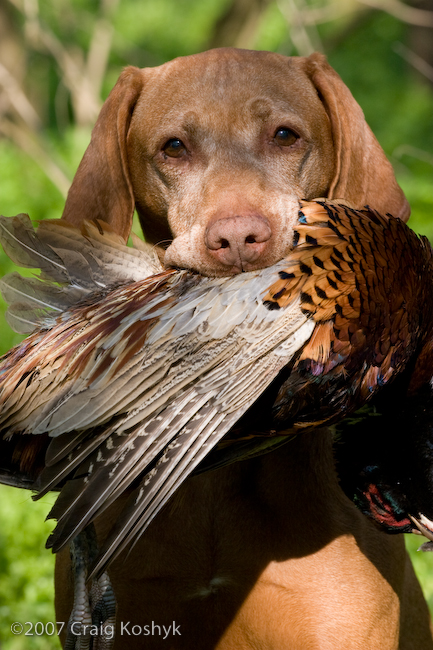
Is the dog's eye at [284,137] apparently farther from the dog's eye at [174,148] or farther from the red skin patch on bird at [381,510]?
the red skin patch on bird at [381,510]

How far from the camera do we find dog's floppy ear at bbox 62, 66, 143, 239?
2951 millimetres

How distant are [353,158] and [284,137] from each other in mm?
269

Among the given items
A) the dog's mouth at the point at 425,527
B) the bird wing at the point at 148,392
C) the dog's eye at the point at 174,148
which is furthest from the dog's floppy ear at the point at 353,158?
the dog's mouth at the point at 425,527

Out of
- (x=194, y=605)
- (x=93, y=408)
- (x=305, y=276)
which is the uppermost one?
(x=305, y=276)

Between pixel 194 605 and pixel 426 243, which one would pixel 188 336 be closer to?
pixel 426 243

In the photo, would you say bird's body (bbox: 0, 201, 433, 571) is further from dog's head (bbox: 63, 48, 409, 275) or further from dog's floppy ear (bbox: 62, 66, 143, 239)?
dog's floppy ear (bbox: 62, 66, 143, 239)

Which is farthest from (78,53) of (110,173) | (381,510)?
(381,510)

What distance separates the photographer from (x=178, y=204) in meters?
2.79

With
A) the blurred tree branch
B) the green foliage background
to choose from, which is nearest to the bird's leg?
the green foliage background

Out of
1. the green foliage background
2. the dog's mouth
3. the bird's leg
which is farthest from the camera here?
the green foliage background

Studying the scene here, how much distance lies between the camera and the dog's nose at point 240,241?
92.3 inches

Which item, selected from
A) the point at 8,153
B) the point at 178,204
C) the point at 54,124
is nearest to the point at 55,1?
the point at 8,153

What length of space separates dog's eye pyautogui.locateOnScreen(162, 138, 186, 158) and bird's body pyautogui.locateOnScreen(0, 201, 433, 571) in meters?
0.65

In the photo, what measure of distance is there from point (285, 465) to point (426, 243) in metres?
0.77
